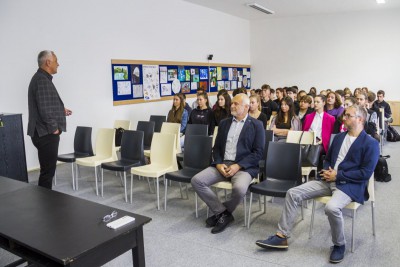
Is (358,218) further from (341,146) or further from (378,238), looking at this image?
(341,146)

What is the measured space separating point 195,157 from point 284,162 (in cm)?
105

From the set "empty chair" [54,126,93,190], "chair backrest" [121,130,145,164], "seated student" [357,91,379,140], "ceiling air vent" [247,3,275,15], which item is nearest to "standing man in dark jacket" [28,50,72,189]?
"chair backrest" [121,130,145,164]

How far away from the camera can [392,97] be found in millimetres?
10242

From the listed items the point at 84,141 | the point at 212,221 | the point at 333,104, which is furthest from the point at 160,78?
the point at 212,221

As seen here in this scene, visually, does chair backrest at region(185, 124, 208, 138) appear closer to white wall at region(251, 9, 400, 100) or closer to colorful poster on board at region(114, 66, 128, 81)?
colorful poster on board at region(114, 66, 128, 81)

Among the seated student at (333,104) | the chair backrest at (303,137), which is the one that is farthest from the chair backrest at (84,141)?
the seated student at (333,104)

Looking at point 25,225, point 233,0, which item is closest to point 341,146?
point 25,225

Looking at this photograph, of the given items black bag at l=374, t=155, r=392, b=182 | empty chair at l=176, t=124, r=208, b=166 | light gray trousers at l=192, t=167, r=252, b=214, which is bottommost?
black bag at l=374, t=155, r=392, b=182

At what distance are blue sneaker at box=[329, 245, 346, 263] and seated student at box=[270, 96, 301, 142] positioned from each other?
2360mm

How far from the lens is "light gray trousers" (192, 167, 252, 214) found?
134 inches

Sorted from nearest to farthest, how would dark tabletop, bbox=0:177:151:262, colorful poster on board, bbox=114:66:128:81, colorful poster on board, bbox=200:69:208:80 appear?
dark tabletop, bbox=0:177:151:262 < colorful poster on board, bbox=114:66:128:81 < colorful poster on board, bbox=200:69:208:80

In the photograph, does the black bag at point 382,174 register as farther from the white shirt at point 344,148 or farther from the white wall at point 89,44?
the white wall at point 89,44

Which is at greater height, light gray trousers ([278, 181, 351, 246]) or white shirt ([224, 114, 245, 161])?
white shirt ([224, 114, 245, 161])

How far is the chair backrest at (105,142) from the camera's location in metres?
4.90
